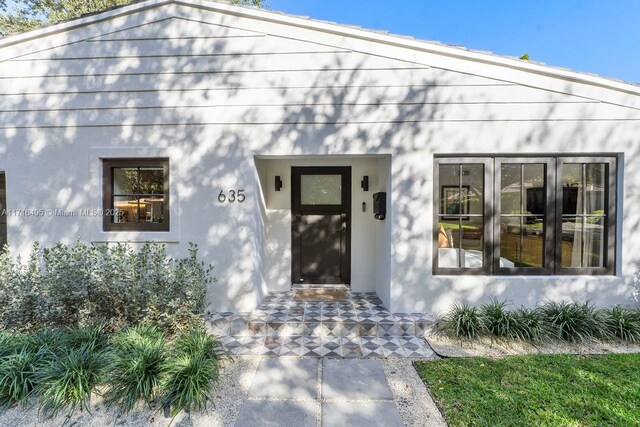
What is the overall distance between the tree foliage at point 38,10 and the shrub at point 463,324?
15089 mm

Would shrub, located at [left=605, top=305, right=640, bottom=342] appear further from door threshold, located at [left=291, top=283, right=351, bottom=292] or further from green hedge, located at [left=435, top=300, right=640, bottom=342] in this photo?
door threshold, located at [left=291, top=283, right=351, bottom=292]

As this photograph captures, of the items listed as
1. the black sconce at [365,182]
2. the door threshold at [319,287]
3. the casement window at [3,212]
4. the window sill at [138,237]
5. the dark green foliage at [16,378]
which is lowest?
the dark green foliage at [16,378]

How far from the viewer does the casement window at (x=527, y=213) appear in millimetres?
4684

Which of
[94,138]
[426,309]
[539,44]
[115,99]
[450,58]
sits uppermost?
[539,44]

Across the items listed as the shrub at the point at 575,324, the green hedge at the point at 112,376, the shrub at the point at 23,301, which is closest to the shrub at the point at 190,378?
the green hedge at the point at 112,376

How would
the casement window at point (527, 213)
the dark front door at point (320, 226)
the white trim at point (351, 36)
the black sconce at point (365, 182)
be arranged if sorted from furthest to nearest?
the dark front door at point (320, 226)
the black sconce at point (365, 182)
the casement window at point (527, 213)
the white trim at point (351, 36)

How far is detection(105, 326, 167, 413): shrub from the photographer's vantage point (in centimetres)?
291

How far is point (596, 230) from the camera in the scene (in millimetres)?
4742

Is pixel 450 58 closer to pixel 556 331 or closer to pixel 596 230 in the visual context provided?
pixel 596 230

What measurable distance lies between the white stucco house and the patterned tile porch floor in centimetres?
33

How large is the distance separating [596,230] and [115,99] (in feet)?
24.1

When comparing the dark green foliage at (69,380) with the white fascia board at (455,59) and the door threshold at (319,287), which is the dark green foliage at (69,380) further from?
the white fascia board at (455,59)

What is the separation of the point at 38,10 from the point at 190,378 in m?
16.7

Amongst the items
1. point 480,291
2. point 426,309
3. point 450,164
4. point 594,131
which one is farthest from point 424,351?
point 594,131
